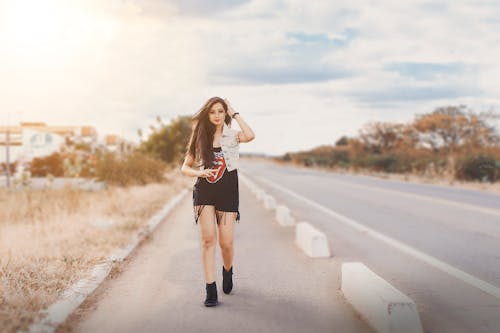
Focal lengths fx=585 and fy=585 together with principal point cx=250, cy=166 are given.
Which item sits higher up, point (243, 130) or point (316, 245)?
point (243, 130)

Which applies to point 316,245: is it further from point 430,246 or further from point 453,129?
point 453,129

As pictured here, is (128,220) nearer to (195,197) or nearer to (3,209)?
(3,209)

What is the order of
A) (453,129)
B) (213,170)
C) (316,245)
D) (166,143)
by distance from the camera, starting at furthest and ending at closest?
(453,129)
(166,143)
(316,245)
(213,170)

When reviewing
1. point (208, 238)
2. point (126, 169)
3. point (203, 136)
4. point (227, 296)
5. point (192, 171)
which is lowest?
point (227, 296)

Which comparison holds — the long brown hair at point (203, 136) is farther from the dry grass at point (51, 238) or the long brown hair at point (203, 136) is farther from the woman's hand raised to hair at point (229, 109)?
the dry grass at point (51, 238)

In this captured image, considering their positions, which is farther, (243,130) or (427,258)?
(427,258)

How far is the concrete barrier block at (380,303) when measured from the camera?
441 cm

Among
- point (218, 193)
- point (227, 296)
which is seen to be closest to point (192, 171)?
point (218, 193)

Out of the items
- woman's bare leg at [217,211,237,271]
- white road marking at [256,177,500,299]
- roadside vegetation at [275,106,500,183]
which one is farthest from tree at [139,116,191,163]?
woman's bare leg at [217,211,237,271]

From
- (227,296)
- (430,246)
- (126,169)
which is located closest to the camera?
(227,296)

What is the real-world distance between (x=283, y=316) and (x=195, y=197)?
1.38 metres

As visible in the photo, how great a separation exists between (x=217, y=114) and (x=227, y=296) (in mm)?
1813

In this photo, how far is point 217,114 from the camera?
18.4 feet

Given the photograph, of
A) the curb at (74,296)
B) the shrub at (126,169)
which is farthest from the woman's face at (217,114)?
the shrub at (126,169)
